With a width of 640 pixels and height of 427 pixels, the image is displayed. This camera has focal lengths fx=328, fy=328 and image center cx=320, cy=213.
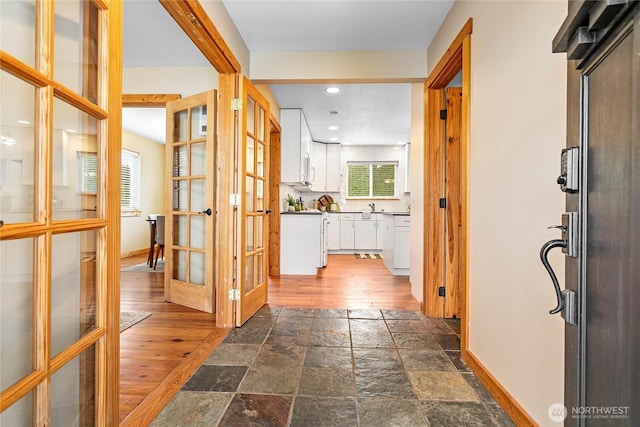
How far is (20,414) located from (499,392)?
1792 mm

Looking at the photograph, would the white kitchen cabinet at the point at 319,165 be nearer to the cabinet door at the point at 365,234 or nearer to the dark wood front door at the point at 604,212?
the cabinet door at the point at 365,234

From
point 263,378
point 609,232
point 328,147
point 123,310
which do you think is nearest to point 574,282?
point 609,232

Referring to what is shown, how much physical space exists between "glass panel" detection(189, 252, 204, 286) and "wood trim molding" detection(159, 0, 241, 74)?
5.51 feet

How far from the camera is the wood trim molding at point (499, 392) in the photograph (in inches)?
53.2

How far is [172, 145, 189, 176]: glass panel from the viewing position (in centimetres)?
324

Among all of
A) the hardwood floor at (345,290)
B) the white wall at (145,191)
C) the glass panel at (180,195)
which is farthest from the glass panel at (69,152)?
the white wall at (145,191)

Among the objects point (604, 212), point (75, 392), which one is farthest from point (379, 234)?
point (604, 212)

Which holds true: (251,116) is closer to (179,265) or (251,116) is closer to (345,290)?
(179,265)

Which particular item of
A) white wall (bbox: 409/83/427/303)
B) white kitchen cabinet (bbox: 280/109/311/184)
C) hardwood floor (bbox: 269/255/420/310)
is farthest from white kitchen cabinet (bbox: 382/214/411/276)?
white kitchen cabinet (bbox: 280/109/311/184)

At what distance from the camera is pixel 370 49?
9.73ft

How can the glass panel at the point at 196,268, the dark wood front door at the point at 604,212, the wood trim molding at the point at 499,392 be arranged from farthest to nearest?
the glass panel at the point at 196,268
the wood trim molding at the point at 499,392
the dark wood front door at the point at 604,212

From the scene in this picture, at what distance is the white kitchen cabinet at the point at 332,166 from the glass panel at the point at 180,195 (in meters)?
4.15

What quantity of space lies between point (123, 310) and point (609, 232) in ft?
11.1

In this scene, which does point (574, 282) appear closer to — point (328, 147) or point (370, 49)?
point (370, 49)
